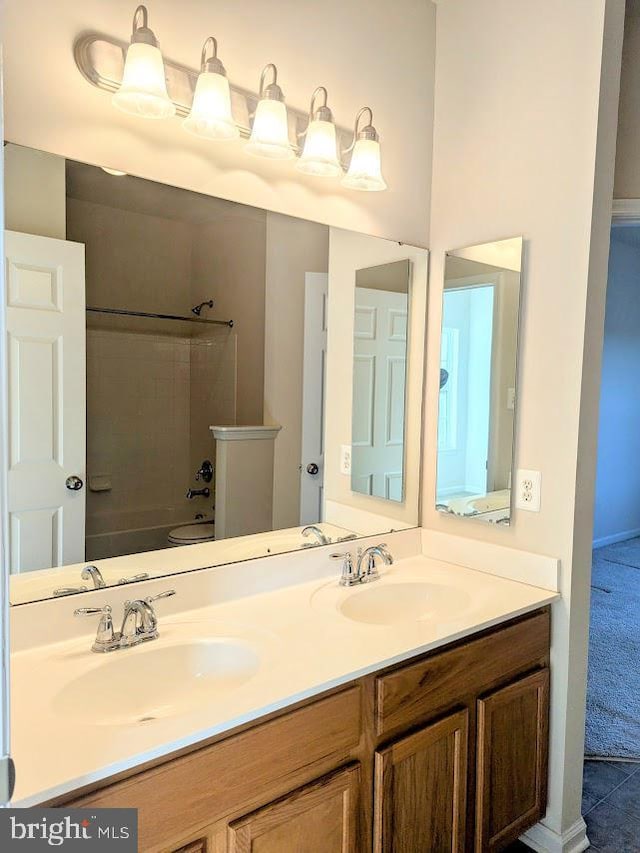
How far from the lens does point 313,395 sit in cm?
189

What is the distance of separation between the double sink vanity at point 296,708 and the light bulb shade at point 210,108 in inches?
46.0

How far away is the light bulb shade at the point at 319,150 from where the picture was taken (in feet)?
5.54

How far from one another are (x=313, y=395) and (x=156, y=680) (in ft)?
3.16

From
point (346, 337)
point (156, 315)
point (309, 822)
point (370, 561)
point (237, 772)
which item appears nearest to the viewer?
point (237, 772)

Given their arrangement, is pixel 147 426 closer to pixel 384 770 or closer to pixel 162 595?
pixel 162 595

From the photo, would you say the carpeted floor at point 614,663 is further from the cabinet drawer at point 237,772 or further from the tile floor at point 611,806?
the cabinet drawer at point 237,772

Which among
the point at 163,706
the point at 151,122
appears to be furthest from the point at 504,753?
the point at 151,122

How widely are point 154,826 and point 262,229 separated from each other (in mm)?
1456

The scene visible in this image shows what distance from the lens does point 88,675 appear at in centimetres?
118

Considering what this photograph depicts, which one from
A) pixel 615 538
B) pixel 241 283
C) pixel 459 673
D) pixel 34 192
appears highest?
pixel 34 192

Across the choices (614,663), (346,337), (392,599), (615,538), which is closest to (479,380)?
(346,337)

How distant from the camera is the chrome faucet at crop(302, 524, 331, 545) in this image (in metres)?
1.84

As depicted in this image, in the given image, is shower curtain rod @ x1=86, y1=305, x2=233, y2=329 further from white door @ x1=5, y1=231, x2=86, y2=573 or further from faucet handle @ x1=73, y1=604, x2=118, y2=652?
faucet handle @ x1=73, y1=604, x2=118, y2=652

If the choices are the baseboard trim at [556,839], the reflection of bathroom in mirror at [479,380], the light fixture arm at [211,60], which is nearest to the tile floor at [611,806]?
the baseboard trim at [556,839]
